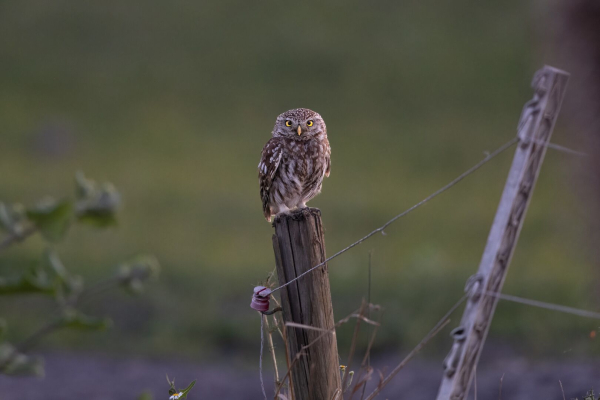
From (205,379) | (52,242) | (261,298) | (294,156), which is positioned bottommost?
(52,242)

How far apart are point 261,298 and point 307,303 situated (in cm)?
18

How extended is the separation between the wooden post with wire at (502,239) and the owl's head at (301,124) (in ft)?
4.89

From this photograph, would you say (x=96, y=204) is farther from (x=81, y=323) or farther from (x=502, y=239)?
(x=502, y=239)

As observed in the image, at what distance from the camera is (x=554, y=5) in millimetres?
3619

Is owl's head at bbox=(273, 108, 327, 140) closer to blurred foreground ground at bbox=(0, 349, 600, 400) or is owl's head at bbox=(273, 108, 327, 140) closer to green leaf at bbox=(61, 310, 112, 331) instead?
green leaf at bbox=(61, 310, 112, 331)

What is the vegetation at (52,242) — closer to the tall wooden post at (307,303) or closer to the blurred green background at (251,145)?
the tall wooden post at (307,303)

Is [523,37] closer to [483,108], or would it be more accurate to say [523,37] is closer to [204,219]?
[483,108]

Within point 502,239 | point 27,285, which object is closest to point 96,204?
point 27,285

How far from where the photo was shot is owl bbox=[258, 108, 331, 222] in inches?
128

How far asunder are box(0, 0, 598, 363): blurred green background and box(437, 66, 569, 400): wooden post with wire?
4.56 meters

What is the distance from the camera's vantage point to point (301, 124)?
3.22 m

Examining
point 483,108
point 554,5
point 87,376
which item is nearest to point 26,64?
point 483,108

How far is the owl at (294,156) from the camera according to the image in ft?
10.7

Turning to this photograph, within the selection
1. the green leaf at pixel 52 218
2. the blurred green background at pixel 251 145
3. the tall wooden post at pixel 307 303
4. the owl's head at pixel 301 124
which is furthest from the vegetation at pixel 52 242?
the blurred green background at pixel 251 145
